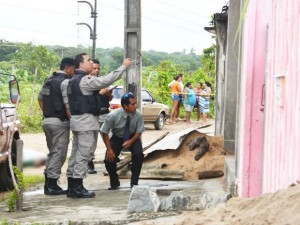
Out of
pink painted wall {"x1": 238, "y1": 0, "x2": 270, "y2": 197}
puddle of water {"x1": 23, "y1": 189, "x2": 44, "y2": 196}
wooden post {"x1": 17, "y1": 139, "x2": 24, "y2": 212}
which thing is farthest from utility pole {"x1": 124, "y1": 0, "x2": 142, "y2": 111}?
pink painted wall {"x1": 238, "y1": 0, "x2": 270, "y2": 197}

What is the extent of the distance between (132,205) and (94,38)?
2720 cm

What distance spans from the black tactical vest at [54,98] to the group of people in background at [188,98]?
62.3ft

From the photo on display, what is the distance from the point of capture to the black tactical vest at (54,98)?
395 inches

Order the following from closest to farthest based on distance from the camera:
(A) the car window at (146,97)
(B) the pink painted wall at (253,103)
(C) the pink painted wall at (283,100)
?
(C) the pink painted wall at (283,100) < (B) the pink painted wall at (253,103) < (A) the car window at (146,97)

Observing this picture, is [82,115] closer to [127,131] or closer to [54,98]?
[54,98]

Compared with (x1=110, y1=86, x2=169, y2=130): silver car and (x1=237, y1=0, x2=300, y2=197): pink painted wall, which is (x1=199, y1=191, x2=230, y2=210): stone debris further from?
(x1=110, y1=86, x2=169, y2=130): silver car

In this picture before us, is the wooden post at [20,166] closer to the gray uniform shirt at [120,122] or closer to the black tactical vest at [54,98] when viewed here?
the black tactical vest at [54,98]

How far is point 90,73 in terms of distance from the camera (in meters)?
10.0

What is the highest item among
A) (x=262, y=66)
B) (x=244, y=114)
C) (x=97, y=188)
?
(x=262, y=66)

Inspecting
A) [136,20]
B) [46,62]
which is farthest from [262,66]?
[46,62]

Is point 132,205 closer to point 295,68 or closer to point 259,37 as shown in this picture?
point 259,37

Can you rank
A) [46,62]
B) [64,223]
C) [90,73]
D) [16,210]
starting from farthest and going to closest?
[46,62], [90,73], [16,210], [64,223]

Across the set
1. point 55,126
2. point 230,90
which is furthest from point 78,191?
point 230,90

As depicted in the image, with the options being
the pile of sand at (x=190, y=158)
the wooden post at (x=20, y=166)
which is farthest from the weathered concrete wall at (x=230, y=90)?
the wooden post at (x=20, y=166)
